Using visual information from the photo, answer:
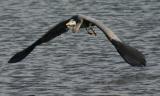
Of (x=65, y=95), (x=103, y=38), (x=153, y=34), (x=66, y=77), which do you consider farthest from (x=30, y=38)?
(x=65, y=95)

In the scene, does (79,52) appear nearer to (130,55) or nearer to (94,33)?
(94,33)

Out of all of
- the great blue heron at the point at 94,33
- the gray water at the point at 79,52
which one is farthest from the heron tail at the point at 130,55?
the gray water at the point at 79,52

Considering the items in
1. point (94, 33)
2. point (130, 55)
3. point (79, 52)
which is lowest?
point (79, 52)

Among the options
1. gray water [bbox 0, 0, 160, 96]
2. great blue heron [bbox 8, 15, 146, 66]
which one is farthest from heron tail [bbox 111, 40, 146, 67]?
gray water [bbox 0, 0, 160, 96]

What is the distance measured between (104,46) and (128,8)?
6877 mm

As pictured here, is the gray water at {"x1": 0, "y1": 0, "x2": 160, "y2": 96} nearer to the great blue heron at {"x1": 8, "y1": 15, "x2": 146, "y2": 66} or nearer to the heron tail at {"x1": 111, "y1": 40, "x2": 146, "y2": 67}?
the great blue heron at {"x1": 8, "y1": 15, "x2": 146, "y2": 66}

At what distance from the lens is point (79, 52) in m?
21.6

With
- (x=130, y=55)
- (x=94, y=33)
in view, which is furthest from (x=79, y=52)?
(x=130, y=55)

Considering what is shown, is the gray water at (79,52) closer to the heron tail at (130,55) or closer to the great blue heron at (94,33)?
the great blue heron at (94,33)

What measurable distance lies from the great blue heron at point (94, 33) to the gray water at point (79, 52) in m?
1.47

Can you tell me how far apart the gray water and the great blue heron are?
4.82ft

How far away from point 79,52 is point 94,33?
4.94m

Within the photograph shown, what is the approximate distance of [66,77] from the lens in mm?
18766

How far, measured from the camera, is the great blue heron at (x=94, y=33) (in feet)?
47.0
